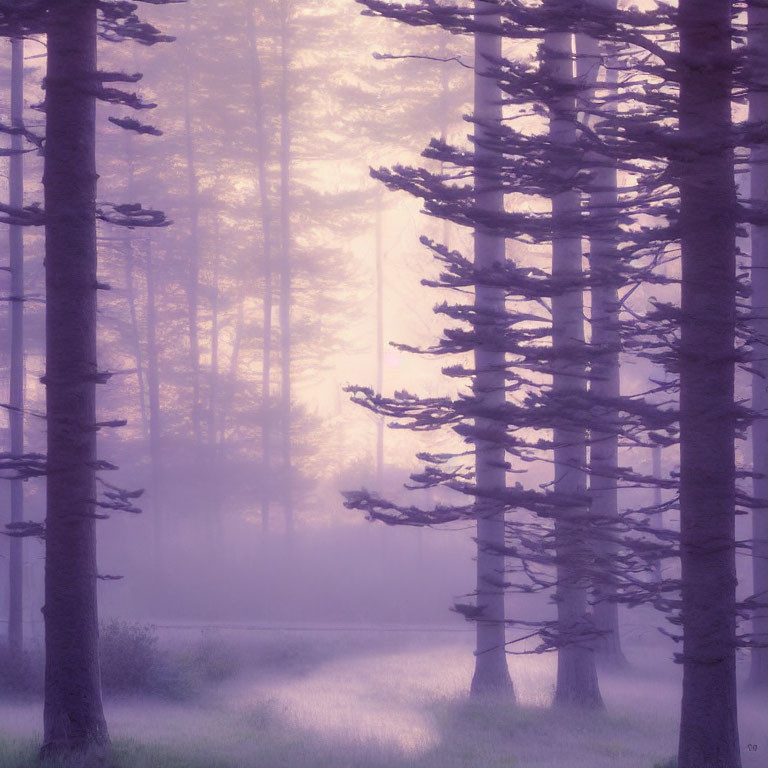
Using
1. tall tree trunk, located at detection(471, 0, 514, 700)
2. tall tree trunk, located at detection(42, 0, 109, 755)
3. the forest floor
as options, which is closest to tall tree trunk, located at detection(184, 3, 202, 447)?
the forest floor

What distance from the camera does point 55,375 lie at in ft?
27.7

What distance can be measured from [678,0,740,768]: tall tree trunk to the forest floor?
2.63 meters

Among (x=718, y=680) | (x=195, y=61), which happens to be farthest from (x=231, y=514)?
(x=718, y=680)

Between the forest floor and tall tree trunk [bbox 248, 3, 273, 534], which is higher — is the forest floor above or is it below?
below

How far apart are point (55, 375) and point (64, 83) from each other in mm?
2691

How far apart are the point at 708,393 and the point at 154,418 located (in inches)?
939

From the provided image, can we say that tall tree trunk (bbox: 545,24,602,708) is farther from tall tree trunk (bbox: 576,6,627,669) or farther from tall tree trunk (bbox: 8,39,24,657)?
tall tree trunk (bbox: 8,39,24,657)

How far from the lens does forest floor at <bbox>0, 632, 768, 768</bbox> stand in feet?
31.6

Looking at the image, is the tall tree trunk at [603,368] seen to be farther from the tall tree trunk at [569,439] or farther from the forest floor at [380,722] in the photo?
the forest floor at [380,722]

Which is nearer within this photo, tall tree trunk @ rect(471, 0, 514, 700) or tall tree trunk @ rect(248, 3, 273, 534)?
tall tree trunk @ rect(471, 0, 514, 700)

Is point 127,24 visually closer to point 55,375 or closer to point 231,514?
point 55,375

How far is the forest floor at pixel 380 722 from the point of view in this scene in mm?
9641

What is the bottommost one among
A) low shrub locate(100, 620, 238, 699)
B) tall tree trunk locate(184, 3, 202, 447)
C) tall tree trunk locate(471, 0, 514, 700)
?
low shrub locate(100, 620, 238, 699)

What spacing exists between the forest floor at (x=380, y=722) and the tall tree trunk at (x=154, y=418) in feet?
35.5
